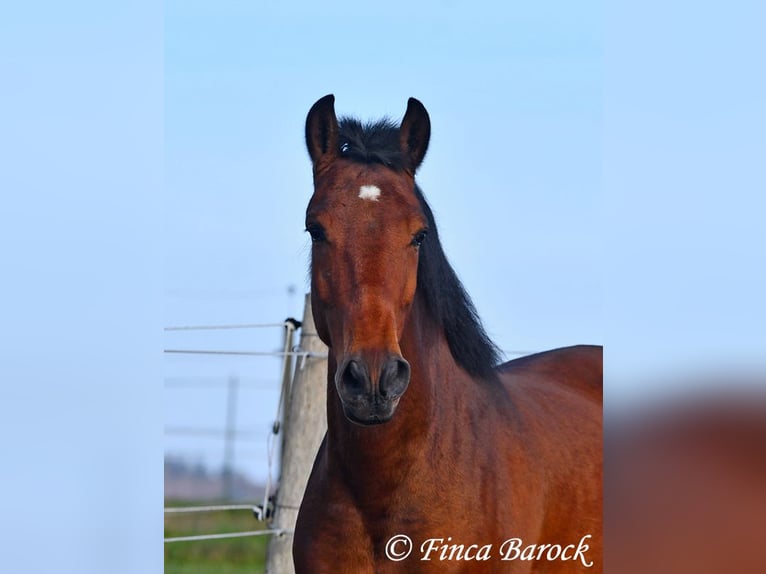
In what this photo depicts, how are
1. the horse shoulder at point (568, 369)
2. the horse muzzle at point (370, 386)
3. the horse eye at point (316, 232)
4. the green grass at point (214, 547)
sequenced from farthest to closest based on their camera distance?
the green grass at point (214, 547) < the horse shoulder at point (568, 369) < the horse eye at point (316, 232) < the horse muzzle at point (370, 386)

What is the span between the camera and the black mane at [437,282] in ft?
10.0

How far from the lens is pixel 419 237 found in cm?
294

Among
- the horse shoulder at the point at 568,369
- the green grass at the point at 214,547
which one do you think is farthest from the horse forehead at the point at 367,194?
the green grass at the point at 214,547

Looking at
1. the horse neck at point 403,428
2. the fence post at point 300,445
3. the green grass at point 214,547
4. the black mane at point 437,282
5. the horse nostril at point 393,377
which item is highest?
the black mane at point 437,282

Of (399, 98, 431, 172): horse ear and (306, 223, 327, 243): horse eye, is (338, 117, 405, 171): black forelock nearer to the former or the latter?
(399, 98, 431, 172): horse ear

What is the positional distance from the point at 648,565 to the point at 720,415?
0.47 m

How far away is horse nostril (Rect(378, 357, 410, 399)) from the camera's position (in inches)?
103

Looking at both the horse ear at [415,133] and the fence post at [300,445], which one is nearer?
the horse ear at [415,133]

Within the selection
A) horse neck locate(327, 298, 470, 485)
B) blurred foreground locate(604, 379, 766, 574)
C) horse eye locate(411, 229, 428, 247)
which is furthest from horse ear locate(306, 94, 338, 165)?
blurred foreground locate(604, 379, 766, 574)

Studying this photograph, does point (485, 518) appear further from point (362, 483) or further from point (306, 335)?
point (306, 335)

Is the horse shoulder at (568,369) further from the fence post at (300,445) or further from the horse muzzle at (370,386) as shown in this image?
the horse muzzle at (370,386)

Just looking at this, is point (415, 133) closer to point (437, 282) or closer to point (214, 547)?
point (437, 282)

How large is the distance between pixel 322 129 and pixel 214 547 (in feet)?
13.8

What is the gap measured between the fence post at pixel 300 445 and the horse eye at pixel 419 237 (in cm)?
191
